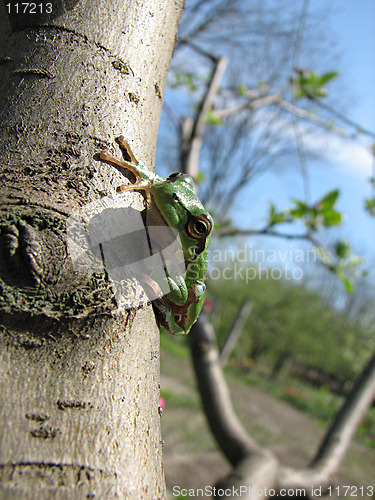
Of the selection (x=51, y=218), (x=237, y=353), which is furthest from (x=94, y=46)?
(x=237, y=353)

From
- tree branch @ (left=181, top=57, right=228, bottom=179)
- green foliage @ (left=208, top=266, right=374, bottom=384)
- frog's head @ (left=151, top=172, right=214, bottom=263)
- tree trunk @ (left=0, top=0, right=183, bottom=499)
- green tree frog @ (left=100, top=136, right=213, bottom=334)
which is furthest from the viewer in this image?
green foliage @ (left=208, top=266, right=374, bottom=384)

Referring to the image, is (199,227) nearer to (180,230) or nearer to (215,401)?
(180,230)

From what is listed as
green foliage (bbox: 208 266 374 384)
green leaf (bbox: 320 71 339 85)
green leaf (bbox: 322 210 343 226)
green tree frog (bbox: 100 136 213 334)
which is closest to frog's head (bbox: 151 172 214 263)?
green tree frog (bbox: 100 136 213 334)

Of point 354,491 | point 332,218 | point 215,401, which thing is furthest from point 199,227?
point 354,491

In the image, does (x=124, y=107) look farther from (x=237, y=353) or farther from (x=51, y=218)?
(x=237, y=353)

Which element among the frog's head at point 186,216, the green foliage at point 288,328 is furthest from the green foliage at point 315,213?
the green foliage at point 288,328

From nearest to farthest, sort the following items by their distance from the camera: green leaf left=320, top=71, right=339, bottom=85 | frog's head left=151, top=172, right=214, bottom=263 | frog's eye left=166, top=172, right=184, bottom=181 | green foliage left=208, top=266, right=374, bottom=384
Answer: frog's head left=151, top=172, right=214, bottom=263
frog's eye left=166, top=172, right=184, bottom=181
green leaf left=320, top=71, right=339, bottom=85
green foliage left=208, top=266, right=374, bottom=384

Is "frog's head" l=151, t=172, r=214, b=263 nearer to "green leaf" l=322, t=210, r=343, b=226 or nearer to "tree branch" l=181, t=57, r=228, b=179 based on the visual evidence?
"tree branch" l=181, t=57, r=228, b=179
